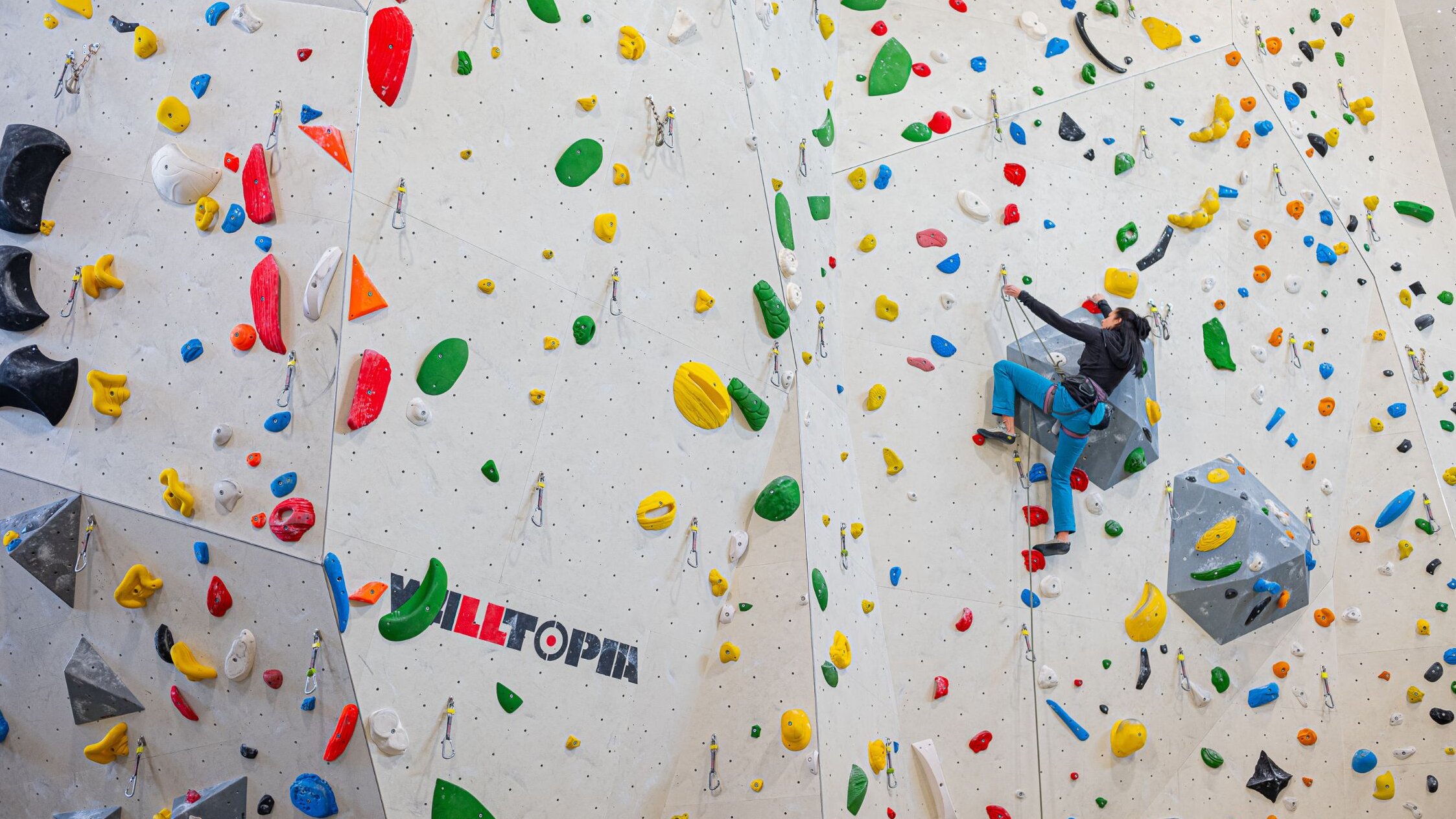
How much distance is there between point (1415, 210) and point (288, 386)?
613cm

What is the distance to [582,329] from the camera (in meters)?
4.29

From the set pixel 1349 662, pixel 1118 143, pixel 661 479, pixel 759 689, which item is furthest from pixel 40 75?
pixel 1349 662

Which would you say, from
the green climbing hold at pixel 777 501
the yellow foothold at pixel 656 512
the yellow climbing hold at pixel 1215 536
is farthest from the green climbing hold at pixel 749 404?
the yellow climbing hold at pixel 1215 536

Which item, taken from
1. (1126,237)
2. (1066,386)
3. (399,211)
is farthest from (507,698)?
(1126,237)

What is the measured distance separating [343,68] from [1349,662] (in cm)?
557

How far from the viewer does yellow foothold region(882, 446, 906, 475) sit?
16.4 feet

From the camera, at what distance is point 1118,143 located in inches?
221

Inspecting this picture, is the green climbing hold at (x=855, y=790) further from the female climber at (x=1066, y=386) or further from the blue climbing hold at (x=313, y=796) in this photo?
the blue climbing hold at (x=313, y=796)

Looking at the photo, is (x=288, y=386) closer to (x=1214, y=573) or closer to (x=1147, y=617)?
(x=1147, y=617)

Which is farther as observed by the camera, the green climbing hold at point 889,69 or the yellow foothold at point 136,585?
the green climbing hold at point 889,69

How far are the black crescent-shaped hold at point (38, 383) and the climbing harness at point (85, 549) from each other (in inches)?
14.9

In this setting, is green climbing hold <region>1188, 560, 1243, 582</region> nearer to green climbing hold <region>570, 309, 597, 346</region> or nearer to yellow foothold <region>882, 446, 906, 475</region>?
yellow foothold <region>882, 446, 906, 475</region>

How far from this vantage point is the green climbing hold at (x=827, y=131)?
511cm

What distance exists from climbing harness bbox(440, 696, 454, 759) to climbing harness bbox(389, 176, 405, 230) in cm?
174
